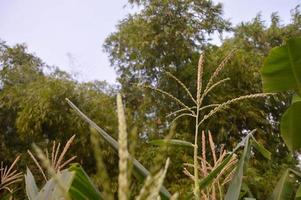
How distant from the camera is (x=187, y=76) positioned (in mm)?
7539

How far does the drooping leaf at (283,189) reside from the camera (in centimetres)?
144

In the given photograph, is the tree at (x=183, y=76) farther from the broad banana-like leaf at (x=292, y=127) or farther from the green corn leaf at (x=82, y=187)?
the green corn leaf at (x=82, y=187)

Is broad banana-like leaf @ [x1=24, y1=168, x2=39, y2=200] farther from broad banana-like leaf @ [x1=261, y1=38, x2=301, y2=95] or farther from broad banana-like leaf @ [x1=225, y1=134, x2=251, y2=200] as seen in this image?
broad banana-like leaf @ [x1=261, y1=38, x2=301, y2=95]

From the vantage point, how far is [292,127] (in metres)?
1.74

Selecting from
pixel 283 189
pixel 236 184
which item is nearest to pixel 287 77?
pixel 283 189

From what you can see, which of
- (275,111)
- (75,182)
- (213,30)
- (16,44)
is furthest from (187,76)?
(75,182)

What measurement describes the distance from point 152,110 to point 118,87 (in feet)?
4.42

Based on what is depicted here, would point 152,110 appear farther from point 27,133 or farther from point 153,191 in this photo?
point 153,191

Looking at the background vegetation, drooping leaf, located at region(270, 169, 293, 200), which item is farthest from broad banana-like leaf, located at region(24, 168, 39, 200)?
the background vegetation

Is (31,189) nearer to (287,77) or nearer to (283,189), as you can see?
(283,189)

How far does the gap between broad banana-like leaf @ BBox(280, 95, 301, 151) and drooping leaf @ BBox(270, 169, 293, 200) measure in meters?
0.24

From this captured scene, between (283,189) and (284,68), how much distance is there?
1.57 ft

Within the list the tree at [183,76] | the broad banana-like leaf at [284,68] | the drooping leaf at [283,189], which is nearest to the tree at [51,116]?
the tree at [183,76]

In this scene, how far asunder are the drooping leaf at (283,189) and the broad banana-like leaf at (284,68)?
0.39m
